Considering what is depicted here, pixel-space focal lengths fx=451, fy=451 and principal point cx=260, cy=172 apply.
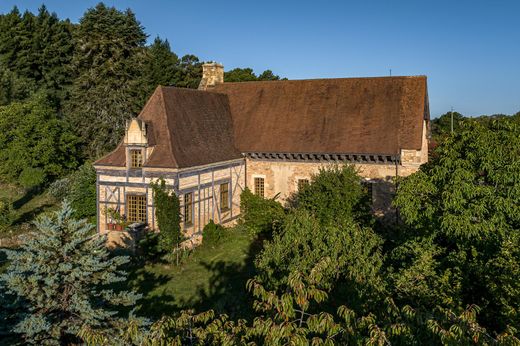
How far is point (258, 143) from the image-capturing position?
23.4m

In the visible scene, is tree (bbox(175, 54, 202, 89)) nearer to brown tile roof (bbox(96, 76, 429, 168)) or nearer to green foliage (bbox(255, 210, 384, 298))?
brown tile roof (bbox(96, 76, 429, 168))

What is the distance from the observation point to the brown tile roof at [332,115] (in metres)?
21.3

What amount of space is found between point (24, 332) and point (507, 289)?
9179mm

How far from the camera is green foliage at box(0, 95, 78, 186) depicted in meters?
29.7

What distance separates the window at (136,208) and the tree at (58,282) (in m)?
9.87

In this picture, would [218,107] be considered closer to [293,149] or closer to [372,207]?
[293,149]

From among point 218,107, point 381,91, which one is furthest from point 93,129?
point 381,91

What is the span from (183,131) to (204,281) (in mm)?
7637

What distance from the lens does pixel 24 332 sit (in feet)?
27.8

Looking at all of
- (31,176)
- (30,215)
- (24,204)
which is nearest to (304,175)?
(30,215)

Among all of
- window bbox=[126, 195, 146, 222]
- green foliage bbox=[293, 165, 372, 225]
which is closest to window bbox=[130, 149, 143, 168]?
window bbox=[126, 195, 146, 222]

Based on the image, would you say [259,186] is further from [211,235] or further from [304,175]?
[211,235]

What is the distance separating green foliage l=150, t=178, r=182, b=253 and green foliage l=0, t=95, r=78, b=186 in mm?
15444

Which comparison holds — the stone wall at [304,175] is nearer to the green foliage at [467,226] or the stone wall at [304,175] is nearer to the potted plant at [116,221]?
the green foliage at [467,226]
